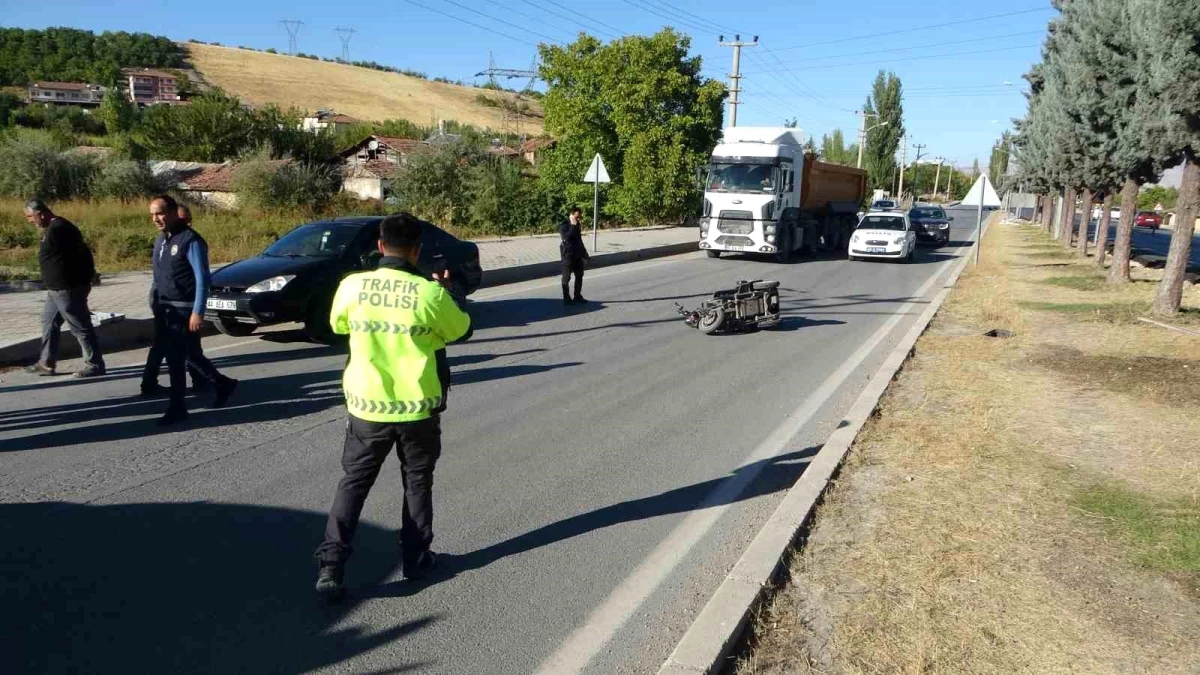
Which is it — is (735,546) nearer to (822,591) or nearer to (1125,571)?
(822,591)

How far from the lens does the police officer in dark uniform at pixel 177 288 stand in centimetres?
656

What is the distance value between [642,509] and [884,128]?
79.6 metres

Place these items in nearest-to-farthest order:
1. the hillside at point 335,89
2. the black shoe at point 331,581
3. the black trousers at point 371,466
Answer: the black trousers at point 371,466 → the black shoe at point 331,581 → the hillside at point 335,89

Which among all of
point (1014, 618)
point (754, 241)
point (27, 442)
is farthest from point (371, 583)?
point (754, 241)

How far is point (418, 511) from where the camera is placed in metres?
3.95

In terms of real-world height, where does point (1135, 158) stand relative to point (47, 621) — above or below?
above

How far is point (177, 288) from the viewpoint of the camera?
6.66 metres

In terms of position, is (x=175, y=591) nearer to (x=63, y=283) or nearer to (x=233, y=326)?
(x=63, y=283)

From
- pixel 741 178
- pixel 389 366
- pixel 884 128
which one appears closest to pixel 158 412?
pixel 389 366

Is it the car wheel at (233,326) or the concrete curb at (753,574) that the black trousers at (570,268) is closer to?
the car wheel at (233,326)

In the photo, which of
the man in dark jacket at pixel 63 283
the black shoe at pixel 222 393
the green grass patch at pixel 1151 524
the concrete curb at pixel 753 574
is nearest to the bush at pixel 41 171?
the man in dark jacket at pixel 63 283

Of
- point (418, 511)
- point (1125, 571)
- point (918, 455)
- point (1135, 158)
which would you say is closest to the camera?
point (418, 511)

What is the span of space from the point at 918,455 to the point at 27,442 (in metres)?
6.47

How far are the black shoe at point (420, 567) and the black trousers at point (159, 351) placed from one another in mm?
3785
